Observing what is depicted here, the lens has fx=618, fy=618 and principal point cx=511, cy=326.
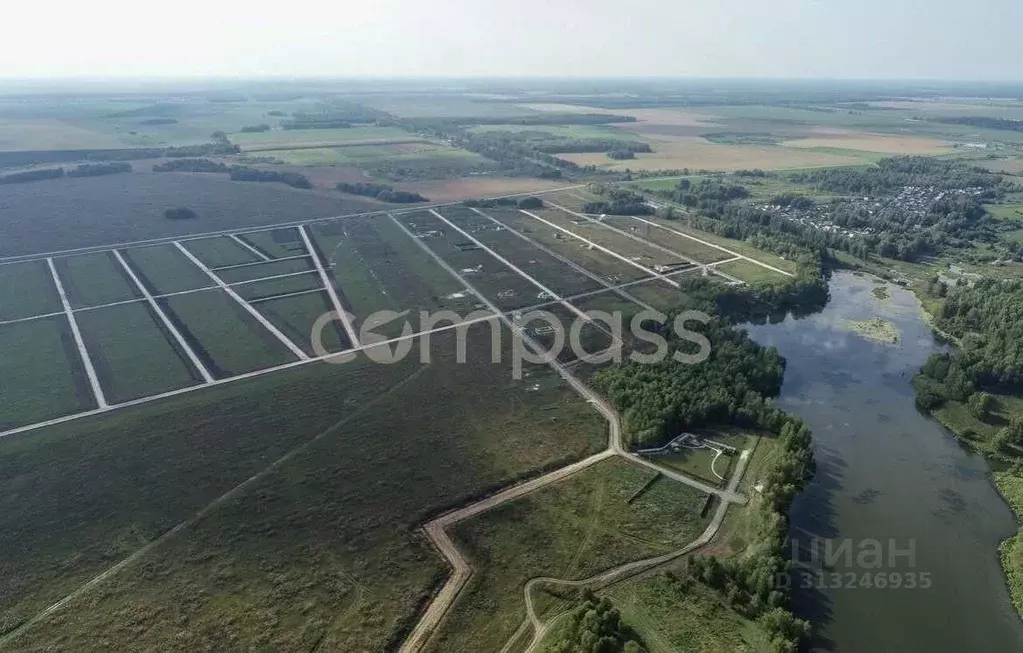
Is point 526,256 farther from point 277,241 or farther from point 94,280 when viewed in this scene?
point 94,280

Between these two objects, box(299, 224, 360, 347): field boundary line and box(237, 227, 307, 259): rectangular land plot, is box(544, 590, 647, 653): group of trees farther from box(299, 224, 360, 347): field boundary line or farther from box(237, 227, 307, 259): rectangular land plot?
box(237, 227, 307, 259): rectangular land plot

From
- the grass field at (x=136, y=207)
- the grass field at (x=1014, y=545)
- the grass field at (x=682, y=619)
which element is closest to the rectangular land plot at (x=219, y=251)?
the grass field at (x=136, y=207)

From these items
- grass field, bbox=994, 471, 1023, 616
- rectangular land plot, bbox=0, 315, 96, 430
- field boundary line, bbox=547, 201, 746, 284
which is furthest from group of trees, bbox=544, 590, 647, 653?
field boundary line, bbox=547, 201, 746, 284

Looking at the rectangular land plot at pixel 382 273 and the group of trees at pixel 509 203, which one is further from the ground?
the group of trees at pixel 509 203

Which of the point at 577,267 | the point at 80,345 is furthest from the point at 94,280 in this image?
the point at 577,267

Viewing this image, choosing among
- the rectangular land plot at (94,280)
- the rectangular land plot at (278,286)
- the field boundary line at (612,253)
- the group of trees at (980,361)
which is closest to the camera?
the group of trees at (980,361)

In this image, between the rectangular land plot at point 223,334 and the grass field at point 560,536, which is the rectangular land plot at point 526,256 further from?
the grass field at point 560,536

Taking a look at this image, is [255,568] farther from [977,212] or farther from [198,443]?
[977,212]
